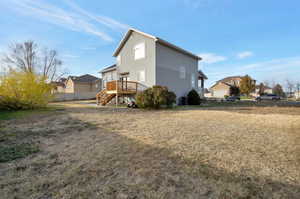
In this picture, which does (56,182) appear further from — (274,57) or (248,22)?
(274,57)

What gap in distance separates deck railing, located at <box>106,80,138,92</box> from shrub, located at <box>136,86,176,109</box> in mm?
2771

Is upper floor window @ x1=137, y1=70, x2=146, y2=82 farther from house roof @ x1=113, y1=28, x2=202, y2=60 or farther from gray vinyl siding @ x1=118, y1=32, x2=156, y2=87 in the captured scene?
house roof @ x1=113, y1=28, x2=202, y2=60

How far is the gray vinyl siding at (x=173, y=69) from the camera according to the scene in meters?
13.8

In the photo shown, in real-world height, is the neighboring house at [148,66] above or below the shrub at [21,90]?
above

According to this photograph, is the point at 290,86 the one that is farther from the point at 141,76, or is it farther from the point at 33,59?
the point at 33,59

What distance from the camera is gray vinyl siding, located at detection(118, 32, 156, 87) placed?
13.6m

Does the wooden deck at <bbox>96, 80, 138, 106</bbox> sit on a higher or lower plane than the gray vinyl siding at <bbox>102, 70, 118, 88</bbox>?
lower

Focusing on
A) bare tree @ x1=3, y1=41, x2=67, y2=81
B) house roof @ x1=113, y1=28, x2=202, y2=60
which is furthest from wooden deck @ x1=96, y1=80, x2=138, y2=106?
bare tree @ x1=3, y1=41, x2=67, y2=81

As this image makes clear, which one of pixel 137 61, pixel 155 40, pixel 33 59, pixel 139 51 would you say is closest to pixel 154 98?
pixel 137 61

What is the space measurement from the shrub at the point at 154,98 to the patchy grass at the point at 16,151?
27.2ft

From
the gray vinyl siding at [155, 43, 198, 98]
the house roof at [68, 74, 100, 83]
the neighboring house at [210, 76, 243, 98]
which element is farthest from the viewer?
the neighboring house at [210, 76, 243, 98]

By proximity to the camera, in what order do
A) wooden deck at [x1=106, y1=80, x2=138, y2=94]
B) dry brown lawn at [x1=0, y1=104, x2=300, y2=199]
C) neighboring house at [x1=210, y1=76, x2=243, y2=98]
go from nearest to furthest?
1. dry brown lawn at [x1=0, y1=104, x2=300, y2=199]
2. wooden deck at [x1=106, y1=80, x2=138, y2=94]
3. neighboring house at [x1=210, y1=76, x2=243, y2=98]

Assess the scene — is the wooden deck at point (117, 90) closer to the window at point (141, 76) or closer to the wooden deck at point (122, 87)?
the wooden deck at point (122, 87)

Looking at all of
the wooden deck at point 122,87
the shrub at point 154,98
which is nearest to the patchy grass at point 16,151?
the shrub at point 154,98
